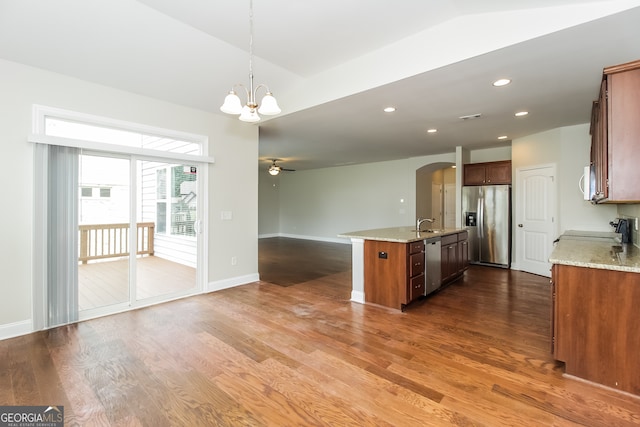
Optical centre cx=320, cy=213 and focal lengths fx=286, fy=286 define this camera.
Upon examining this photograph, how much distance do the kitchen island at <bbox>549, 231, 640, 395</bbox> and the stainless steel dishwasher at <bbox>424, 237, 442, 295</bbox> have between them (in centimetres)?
164

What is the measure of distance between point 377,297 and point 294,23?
3220mm

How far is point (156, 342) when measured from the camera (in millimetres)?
2748

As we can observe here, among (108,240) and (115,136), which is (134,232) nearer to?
(108,240)

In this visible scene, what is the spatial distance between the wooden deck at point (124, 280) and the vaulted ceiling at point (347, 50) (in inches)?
86.7

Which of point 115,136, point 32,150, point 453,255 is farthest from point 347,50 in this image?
point 453,255

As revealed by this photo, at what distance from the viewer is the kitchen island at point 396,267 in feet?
11.6

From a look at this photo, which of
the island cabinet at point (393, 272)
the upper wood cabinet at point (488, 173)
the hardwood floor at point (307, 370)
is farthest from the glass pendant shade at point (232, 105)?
the upper wood cabinet at point (488, 173)

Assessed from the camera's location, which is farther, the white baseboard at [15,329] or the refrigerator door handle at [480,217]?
the refrigerator door handle at [480,217]

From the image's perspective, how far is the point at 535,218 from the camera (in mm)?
5359

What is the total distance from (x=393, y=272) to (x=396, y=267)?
8 cm

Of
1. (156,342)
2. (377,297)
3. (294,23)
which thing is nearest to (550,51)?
(294,23)

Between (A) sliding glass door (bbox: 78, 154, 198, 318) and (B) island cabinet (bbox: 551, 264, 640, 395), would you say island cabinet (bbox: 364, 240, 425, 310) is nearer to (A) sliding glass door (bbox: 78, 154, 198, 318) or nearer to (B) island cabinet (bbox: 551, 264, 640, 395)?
(B) island cabinet (bbox: 551, 264, 640, 395)

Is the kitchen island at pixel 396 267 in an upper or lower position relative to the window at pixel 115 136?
lower

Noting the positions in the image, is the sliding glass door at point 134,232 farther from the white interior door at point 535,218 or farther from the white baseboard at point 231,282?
the white interior door at point 535,218
